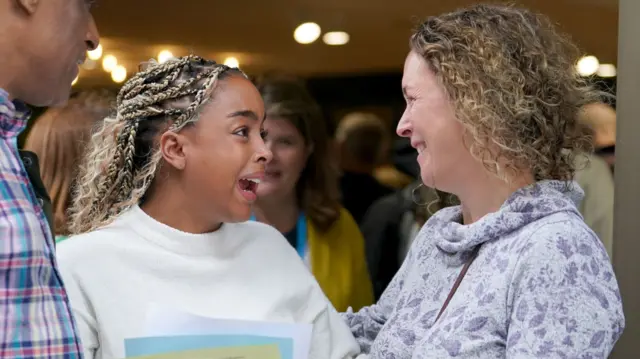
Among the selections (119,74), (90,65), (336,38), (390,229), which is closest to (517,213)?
(390,229)

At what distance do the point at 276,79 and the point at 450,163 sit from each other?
154cm

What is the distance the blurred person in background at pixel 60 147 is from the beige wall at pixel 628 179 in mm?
1594

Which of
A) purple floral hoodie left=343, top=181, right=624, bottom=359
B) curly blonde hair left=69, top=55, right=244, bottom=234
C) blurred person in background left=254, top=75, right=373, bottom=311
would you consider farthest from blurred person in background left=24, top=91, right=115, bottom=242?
purple floral hoodie left=343, top=181, right=624, bottom=359

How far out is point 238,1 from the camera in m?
3.63

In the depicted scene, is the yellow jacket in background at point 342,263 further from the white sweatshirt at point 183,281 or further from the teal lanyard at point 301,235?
the white sweatshirt at point 183,281

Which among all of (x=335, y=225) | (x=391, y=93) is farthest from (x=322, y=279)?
(x=391, y=93)

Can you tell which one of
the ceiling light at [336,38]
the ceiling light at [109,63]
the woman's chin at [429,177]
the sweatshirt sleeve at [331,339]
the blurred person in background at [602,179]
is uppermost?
the ceiling light at [336,38]

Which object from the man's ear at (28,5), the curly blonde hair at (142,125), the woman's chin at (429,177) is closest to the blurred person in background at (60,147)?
the curly blonde hair at (142,125)

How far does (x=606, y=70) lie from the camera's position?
2.85m

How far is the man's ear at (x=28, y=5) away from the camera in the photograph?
4.48 feet

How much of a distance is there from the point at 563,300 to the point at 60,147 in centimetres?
191

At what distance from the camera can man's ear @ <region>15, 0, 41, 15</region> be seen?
136 cm

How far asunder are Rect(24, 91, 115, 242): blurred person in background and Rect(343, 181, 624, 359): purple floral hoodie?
1.40 metres

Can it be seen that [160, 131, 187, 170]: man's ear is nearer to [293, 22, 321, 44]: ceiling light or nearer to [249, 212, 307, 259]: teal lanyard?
[249, 212, 307, 259]: teal lanyard
